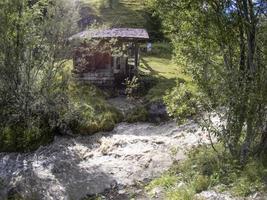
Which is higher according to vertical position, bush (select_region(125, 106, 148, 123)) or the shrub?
the shrub

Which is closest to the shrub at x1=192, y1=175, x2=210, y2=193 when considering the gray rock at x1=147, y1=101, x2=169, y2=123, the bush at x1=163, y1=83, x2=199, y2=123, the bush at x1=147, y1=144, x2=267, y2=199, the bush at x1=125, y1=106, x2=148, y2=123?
the bush at x1=147, y1=144, x2=267, y2=199

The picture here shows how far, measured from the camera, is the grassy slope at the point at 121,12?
184ft

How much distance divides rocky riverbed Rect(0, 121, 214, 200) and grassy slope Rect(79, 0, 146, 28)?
37145mm

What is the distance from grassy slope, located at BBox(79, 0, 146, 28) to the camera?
56125 mm

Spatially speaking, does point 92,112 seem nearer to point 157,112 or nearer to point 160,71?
point 157,112

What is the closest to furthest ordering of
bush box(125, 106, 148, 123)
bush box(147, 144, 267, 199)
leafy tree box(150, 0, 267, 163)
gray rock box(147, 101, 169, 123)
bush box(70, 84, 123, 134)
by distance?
bush box(147, 144, 267, 199)
leafy tree box(150, 0, 267, 163)
bush box(70, 84, 123, 134)
bush box(125, 106, 148, 123)
gray rock box(147, 101, 169, 123)

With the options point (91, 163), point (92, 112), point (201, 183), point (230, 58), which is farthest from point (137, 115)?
point (201, 183)

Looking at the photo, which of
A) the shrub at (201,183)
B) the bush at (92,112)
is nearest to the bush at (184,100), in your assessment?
the shrub at (201,183)

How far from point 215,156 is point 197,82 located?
2644 millimetres

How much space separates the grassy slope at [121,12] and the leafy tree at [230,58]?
134 feet

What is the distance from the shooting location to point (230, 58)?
13250 millimetres

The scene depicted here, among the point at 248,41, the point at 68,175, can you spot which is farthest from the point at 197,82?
the point at 68,175

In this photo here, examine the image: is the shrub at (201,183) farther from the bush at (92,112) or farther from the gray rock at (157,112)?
the gray rock at (157,112)

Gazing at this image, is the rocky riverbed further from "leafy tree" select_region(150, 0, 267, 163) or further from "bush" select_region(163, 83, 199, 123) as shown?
"leafy tree" select_region(150, 0, 267, 163)
